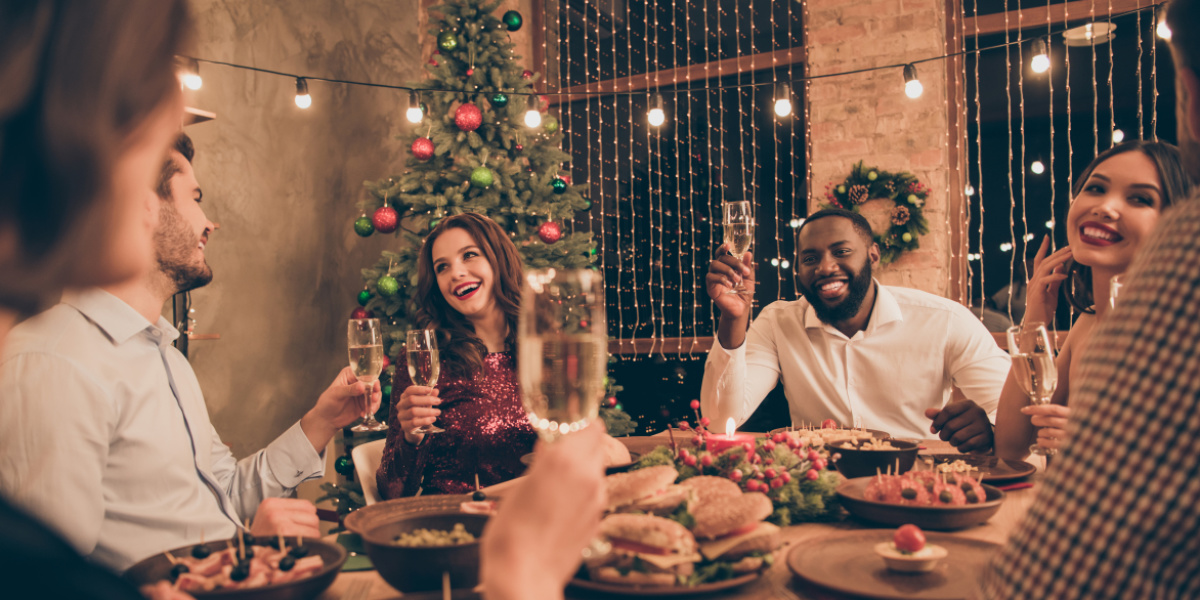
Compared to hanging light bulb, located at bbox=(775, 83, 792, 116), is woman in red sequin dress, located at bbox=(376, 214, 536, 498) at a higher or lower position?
lower

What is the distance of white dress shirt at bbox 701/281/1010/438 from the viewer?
9.36ft

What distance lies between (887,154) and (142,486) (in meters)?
4.50

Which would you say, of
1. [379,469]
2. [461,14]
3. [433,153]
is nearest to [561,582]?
[379,469]

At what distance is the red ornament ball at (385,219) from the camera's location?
4266mm

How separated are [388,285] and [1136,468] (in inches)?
154

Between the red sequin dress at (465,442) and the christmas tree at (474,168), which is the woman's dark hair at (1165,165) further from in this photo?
the christmas tree at (474,168)

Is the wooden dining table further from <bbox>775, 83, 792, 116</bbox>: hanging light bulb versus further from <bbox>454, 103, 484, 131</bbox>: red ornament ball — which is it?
<bbox>454, 103, 484, 131</bbox>: red ornament ball

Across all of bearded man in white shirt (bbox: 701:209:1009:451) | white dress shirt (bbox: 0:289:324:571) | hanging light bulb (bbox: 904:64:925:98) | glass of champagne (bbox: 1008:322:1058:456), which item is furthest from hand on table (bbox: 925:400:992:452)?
hanging light bulb (bbox: 904:64:925:98)

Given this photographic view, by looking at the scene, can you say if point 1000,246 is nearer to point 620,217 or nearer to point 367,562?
point 620,217

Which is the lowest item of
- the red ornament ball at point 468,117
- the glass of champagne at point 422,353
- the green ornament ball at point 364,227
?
the glass of champagne at point 422,353

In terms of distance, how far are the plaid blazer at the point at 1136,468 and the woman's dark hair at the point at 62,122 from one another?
82 cm

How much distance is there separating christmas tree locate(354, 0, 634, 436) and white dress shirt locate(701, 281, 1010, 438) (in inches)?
61.8

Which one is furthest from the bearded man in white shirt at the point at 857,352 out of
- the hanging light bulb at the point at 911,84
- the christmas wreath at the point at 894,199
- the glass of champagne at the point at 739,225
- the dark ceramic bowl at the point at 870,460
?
the christmas wreath at the point at 894,199

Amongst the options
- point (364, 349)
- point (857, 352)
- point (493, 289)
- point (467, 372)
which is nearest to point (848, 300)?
point (857, 352)
